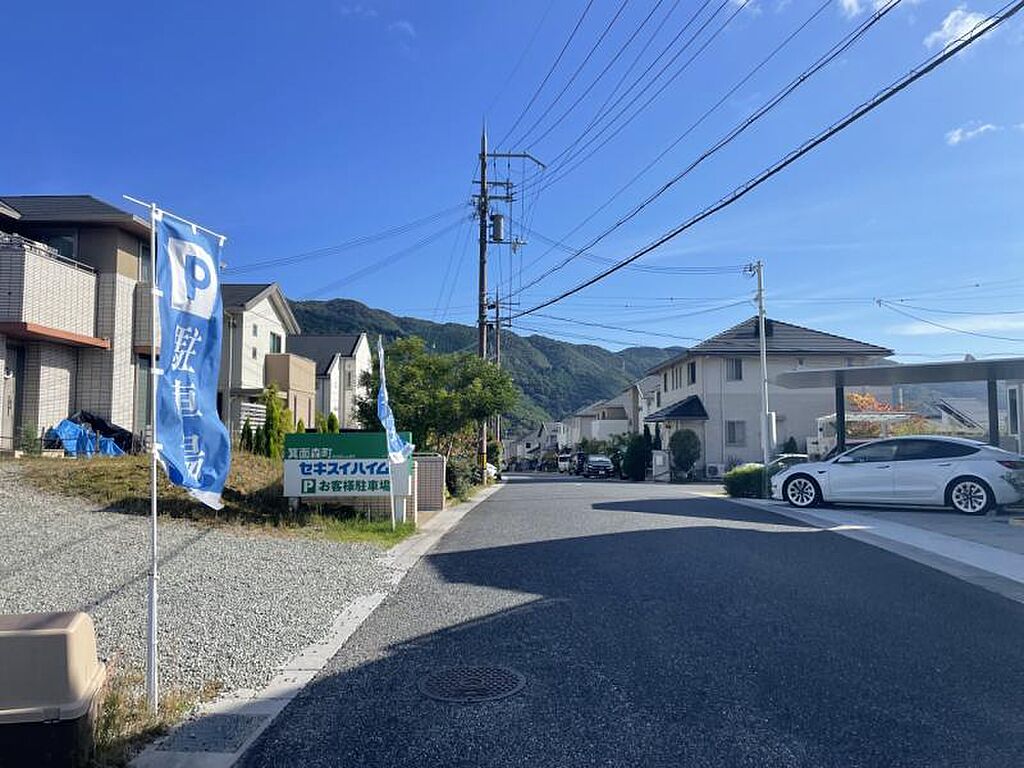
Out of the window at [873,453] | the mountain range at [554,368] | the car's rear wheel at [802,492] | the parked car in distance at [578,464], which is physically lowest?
the parked car in distance at [578,464]

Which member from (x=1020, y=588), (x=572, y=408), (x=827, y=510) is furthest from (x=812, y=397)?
(x=572, y=408)

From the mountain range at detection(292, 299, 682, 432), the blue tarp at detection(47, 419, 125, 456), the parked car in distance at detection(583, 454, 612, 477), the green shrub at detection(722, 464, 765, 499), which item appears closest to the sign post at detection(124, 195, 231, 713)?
the blue tarp at detection(47, 419, 125, 456)

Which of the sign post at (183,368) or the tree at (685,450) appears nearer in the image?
the sign post at (183,368)

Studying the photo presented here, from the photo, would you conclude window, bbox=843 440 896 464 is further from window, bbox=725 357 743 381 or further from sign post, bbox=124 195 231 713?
window, bbox=725 357 743 381

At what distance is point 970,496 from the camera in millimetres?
14250

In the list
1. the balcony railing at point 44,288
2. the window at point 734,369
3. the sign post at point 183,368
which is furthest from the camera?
the window at point 734,369

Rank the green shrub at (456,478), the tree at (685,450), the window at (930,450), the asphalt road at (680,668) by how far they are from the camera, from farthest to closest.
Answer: the tree at (685,450), the green shrub at (456,478), the window at (930,450), the asphalt road at (680,668)

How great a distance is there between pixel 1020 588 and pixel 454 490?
560 inches

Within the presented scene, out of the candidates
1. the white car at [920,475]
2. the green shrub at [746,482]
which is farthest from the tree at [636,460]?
the white car at [920,475]

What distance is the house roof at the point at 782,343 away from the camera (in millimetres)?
37625

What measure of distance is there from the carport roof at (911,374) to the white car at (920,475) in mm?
2676

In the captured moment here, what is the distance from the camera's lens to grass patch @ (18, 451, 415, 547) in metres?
11.8

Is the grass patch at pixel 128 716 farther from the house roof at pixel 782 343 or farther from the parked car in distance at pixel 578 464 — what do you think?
the parked car in distance at pixel 578 464

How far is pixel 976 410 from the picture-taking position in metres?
42.8
